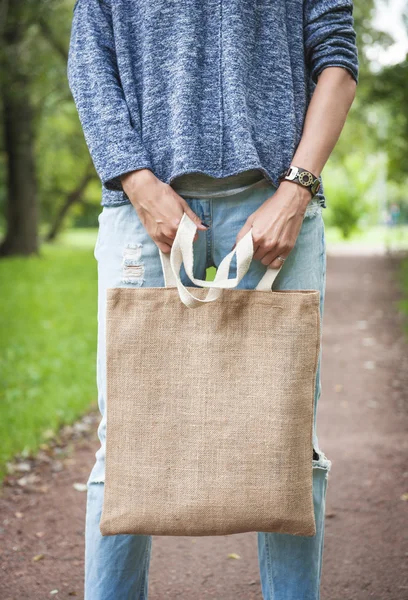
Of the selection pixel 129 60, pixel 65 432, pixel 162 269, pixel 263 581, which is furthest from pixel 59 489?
pixel 129 60

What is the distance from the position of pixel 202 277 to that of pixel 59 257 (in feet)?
58.4

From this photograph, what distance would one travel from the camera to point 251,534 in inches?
126

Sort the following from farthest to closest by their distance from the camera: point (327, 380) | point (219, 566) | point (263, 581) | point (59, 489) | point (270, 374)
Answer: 1. point (327, 380)
2. point (59, 489)
3. point (219, 566)
4. point (263, 581)
5. point (270, 374)

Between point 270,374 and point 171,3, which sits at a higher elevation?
point 171,3

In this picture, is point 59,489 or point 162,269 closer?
point 162,269

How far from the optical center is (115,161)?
1.70 meters

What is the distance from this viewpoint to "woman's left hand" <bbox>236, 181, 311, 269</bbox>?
5.56ft

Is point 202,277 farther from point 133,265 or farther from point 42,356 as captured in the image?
point 42,356

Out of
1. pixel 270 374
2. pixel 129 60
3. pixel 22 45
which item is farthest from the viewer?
pixel 22 45

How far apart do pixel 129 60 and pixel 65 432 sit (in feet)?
11.6

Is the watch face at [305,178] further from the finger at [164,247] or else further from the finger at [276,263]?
the finger at [164,247]

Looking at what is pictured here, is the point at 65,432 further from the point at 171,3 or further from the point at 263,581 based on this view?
the point at 171,3

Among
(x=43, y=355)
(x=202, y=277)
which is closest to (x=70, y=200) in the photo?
(x=43, y=355)

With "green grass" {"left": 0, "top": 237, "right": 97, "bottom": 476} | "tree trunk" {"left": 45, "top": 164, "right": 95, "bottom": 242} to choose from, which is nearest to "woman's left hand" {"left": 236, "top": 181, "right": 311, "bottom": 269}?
"green grass" {"left": 0, "top": 237, "right": 97, "bottom": 476}
